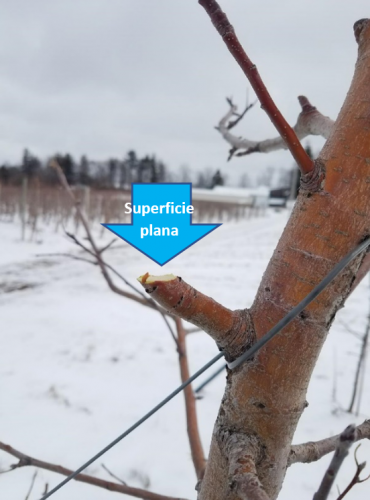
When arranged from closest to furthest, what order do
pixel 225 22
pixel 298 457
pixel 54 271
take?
1. pixel 225 22
2. pixel 298 457
3. pixel 54 271

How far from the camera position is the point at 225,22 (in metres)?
0.28

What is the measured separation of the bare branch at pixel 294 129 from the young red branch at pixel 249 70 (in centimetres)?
8

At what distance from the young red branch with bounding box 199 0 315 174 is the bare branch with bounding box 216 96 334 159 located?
8 cm

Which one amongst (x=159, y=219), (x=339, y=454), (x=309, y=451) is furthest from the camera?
(x=159, y=219)

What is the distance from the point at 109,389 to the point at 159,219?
36.3 inches

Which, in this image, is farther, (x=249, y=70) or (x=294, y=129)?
(x=294, y=129)

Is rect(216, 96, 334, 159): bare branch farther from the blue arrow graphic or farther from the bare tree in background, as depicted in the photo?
the blue arrow graphic

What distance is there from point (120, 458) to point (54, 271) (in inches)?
142

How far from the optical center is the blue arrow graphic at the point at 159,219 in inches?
69.7

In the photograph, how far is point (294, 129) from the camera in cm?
63

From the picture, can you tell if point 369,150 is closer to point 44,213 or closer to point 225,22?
point 225,22

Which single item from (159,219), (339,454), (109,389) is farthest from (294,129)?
(109,389)

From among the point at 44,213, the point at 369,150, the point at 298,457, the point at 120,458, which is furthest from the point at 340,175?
the point at 44,213

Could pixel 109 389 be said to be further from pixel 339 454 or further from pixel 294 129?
pixel 339 454
